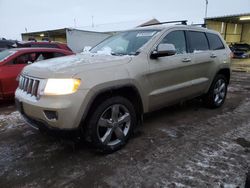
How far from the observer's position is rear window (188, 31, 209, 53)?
15.0 ft

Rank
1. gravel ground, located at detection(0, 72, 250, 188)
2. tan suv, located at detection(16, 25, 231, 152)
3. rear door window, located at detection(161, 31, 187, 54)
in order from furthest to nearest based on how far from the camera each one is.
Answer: rear door window, located at detection(161, 31, 187, 54) < tan suv, located at detection(16, 25, 231, 152) < gravel ground, located at detection(0, 72, 250, 188)

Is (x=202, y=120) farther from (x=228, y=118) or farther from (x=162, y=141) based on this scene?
(x=162, y=141)

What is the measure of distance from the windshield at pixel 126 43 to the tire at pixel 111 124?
2.95 feet

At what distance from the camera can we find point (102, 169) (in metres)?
2.96

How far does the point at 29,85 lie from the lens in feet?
10.4

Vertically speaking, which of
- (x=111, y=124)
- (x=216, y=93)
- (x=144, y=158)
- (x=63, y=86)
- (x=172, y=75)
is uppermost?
(x=63, y=86)

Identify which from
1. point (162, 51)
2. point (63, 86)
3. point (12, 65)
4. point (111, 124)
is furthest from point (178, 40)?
point (12, 65)

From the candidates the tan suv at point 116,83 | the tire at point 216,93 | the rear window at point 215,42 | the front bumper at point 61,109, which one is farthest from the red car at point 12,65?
the tire at point 216,93

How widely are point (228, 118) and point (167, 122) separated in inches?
53.1

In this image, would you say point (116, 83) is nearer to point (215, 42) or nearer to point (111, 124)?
point (111, 124)

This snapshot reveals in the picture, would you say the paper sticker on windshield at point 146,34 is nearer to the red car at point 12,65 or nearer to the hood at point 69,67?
the hood at point 69,67

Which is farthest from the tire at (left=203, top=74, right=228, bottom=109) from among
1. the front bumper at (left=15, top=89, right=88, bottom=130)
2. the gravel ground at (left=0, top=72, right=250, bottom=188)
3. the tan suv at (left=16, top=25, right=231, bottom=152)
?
the front bumper at (left=15, top=89, right=88, bottom=130)

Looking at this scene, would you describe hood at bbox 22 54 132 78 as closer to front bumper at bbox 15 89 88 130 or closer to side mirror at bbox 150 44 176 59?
front bumper at bbox 15 89 88 130

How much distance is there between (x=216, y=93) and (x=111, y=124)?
3.24 m
